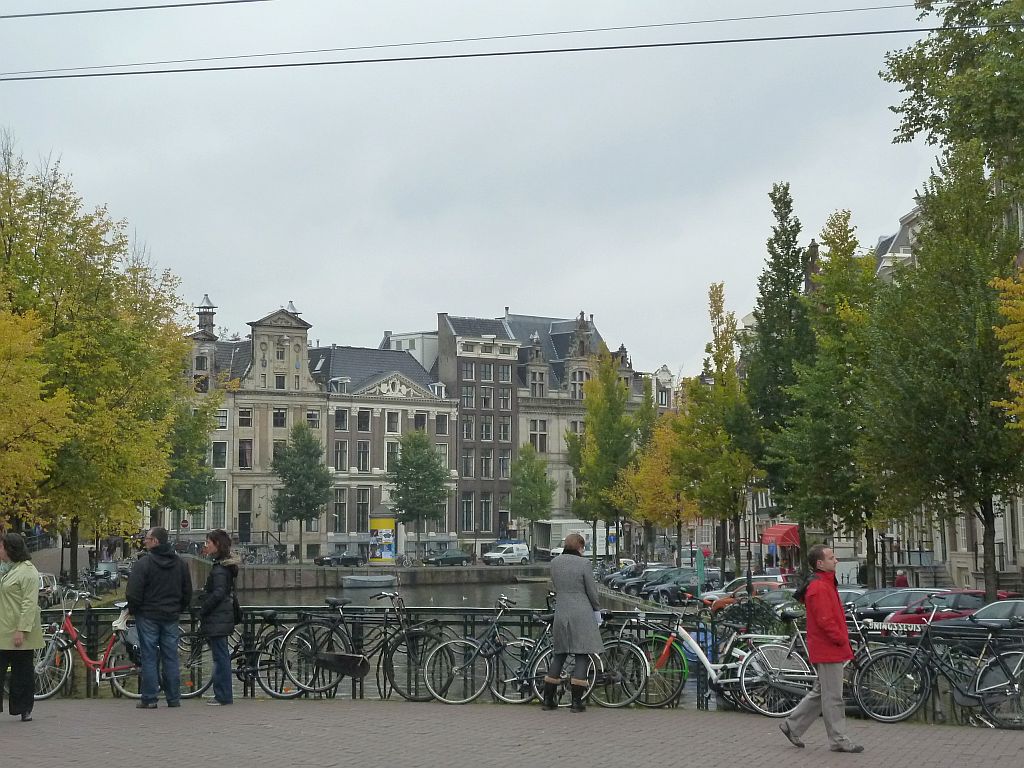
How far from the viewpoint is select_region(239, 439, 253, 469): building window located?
100 m

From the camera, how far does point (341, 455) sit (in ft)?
338

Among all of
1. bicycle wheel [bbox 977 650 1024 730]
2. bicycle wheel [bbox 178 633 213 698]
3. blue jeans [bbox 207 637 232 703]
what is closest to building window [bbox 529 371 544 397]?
bicycle wheel [bbox 178 633 213 698]

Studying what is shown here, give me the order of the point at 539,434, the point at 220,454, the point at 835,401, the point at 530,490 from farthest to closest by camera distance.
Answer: the point at 539,434 → the point at 530,490 → the point at 220,454 → the point at 835,401

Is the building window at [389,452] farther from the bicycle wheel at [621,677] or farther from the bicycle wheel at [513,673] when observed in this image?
the bicycle wheel at [621,677]

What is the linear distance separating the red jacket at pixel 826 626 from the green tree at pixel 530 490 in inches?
3479

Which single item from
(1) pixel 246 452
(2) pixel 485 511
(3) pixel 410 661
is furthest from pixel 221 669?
(2) pixel 485 511

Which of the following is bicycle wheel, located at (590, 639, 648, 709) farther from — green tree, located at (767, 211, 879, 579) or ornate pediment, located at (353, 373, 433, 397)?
ornate pediment, located at (353, 373, 433, 397)

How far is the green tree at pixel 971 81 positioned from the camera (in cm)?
2283

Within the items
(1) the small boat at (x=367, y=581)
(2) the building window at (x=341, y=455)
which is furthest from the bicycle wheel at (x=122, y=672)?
(2) the building window at (x=341, y=455)

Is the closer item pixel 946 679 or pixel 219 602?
pixel 946 679

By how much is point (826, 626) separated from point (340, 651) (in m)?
6.59

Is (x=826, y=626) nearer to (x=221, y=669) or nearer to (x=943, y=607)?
(x=221, y=669)

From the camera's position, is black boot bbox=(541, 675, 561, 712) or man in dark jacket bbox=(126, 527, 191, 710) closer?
black boot bbox=(541, 675, 561, 712)

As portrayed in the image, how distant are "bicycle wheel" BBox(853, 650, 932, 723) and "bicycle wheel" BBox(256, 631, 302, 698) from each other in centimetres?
661
